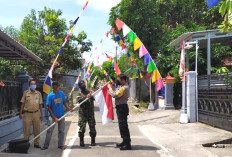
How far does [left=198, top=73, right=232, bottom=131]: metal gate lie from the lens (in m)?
9.76

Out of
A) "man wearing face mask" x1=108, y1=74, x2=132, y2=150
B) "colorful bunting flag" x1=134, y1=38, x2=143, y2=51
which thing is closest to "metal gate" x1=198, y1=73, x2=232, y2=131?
"colorful bunting flag" x1=134, y1=38, x2=143, y2=51

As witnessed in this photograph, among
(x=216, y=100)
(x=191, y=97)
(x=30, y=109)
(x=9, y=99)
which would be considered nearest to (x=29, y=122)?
(x=30, y=109)

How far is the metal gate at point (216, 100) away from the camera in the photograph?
976cm

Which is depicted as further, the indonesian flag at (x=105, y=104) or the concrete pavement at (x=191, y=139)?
the indonesian flag at (x=105, y=104)

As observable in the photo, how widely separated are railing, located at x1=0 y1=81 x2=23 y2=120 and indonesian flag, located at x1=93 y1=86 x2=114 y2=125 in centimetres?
277

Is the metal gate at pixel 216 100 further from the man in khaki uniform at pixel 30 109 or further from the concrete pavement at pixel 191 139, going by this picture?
the man in khaki uniform at pixel 30 109

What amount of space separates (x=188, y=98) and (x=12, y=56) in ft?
24.8

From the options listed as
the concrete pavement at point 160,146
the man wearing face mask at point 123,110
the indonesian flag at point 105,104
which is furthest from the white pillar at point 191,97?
the man wearing face mask at point 123,110

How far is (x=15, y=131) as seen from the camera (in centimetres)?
890

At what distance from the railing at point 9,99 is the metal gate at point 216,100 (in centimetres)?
700

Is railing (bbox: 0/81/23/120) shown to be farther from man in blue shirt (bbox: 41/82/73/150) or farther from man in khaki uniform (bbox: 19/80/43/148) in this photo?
man in blue shirt (bbox: 41/82/73/150)

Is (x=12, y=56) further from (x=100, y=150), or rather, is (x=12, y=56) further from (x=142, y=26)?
(x=142, y=26)

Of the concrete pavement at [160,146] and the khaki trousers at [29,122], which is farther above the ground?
the khaki trousers at [29,122]

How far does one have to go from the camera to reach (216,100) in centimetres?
1078
